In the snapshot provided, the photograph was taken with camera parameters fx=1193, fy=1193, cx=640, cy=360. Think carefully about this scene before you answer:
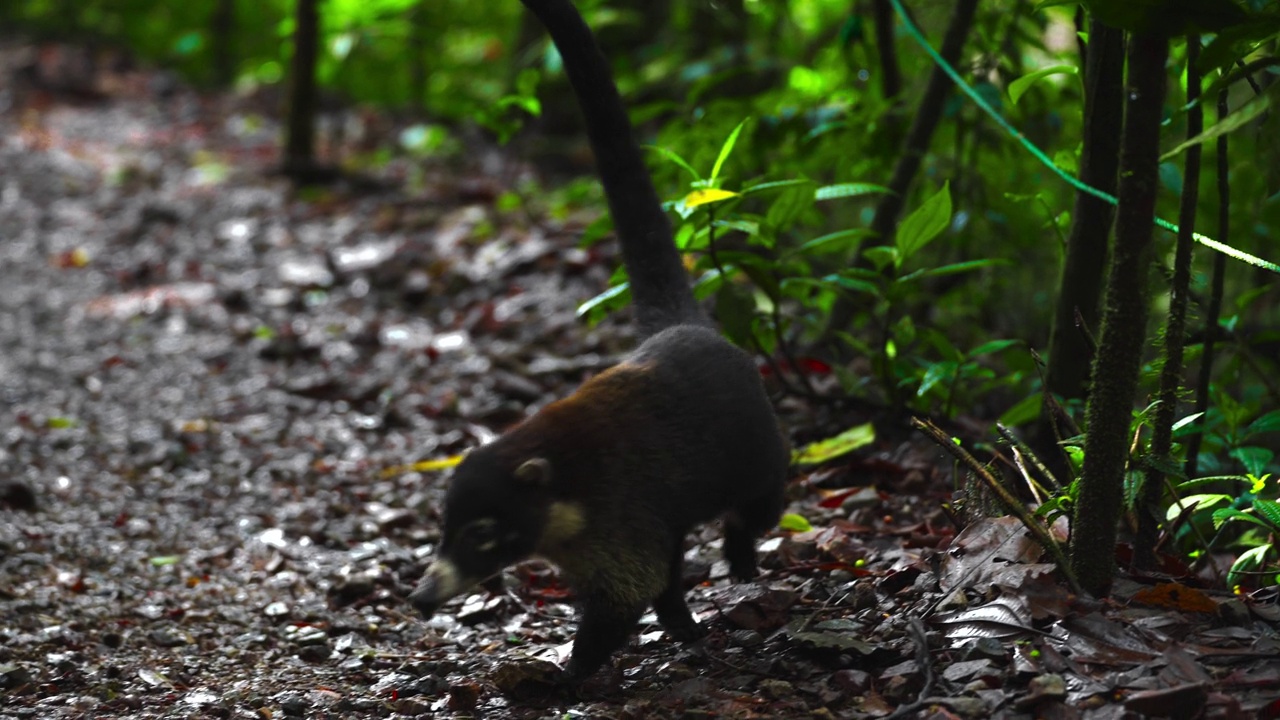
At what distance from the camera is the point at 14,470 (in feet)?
15.9

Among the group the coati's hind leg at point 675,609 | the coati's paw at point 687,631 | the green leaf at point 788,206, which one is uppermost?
the green leaf at point 788,206

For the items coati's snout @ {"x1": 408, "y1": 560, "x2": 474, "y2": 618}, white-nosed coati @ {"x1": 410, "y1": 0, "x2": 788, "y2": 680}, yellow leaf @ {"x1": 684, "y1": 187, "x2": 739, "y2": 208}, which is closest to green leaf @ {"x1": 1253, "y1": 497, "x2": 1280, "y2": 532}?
white-nosed coati @ {"x1": 410, "y1": 0, "x2": 788, "y2": 680}

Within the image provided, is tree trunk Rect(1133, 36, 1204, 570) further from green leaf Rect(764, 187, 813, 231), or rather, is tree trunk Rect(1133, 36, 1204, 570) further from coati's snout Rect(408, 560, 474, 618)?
coati's snout Rect(408, 560, 474, 618)

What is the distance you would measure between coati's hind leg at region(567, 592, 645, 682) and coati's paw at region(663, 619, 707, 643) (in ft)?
0.70

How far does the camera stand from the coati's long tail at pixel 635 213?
373cm

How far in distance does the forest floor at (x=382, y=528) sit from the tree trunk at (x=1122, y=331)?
17 cm

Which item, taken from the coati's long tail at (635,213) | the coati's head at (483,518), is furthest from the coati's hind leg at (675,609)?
the coati's long tail at (635,213)

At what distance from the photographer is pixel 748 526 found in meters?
3.64

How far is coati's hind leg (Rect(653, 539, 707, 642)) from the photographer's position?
3357mm

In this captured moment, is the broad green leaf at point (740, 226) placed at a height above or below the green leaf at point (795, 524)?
above

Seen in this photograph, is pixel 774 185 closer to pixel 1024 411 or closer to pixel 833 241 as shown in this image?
pixel 833 241

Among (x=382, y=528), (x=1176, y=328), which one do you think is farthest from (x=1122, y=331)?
(x=382, y=528)

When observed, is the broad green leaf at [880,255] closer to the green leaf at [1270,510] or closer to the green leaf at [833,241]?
the green leaf at [833,241]

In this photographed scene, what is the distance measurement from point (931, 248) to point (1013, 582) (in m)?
3.17
